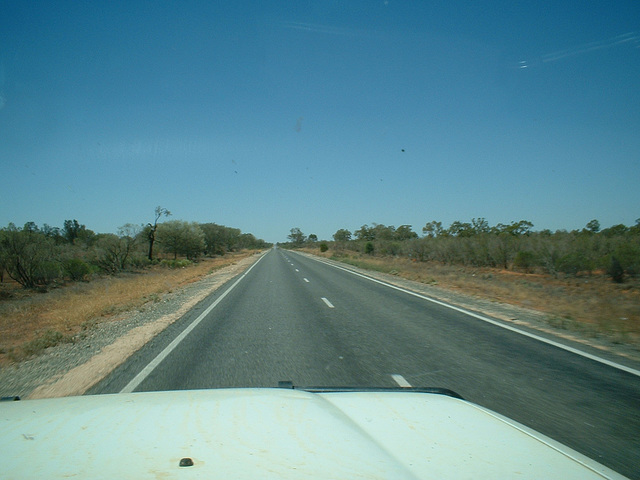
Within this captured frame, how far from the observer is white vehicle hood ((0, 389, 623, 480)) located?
5.91 ft

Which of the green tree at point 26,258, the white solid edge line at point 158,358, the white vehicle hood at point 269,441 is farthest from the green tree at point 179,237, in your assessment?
the white vehicle hood at point 269,441

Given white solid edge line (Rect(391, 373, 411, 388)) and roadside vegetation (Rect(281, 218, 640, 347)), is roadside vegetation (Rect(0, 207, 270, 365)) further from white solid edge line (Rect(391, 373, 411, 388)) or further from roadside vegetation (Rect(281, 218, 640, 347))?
roadside vegetation (Rect(281, 218, 640, 347))

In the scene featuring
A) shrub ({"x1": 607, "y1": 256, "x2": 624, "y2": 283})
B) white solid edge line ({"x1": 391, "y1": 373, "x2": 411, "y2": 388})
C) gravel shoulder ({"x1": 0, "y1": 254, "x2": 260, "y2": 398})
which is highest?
shrub ({"x1": 607, "y1": 256, "x2": 624, "y2": 283})

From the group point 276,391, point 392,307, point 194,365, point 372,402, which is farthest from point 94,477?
point 392,307

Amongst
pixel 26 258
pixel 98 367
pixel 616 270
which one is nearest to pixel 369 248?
pixel 616 270

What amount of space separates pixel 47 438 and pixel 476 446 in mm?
2658

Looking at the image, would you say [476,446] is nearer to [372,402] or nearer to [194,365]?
[372,402]

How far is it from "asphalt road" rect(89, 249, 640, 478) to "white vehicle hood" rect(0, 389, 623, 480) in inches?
51.6

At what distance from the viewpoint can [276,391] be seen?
3146 mm

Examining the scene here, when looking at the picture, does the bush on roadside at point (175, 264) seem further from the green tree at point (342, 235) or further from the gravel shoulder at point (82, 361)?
the green tree at point (342, 235)

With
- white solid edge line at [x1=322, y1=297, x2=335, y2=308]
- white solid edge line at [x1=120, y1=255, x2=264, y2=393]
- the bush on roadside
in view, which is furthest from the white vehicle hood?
the bush on roadside

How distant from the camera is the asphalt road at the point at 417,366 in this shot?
3.59m

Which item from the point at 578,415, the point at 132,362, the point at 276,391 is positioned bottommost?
the point at 132,362

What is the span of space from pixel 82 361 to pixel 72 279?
30.4 metres
